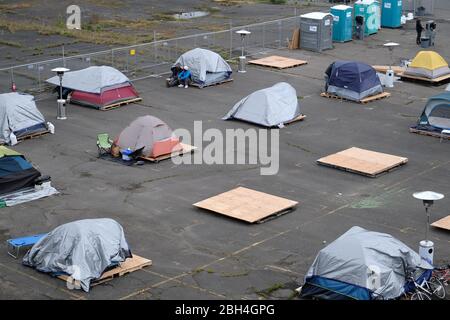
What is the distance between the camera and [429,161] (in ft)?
113

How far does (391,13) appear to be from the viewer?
59500 millimetres

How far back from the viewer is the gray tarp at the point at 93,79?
132 feet

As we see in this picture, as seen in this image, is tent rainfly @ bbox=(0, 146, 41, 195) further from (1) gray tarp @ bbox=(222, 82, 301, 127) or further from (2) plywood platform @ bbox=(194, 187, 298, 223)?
(1) gray tarp @ bbox=(222, 82, 301, 127)

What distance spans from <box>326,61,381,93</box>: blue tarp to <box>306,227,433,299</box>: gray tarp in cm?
1922

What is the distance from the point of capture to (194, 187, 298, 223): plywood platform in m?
28.4

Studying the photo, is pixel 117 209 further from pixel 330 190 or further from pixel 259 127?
pixel 259 127

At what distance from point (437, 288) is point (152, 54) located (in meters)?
29.7

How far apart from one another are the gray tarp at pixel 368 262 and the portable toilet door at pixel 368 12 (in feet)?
115

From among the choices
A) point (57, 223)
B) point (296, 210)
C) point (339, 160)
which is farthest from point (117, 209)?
point (339, 160)

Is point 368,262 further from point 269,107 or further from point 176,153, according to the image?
point 269,107
